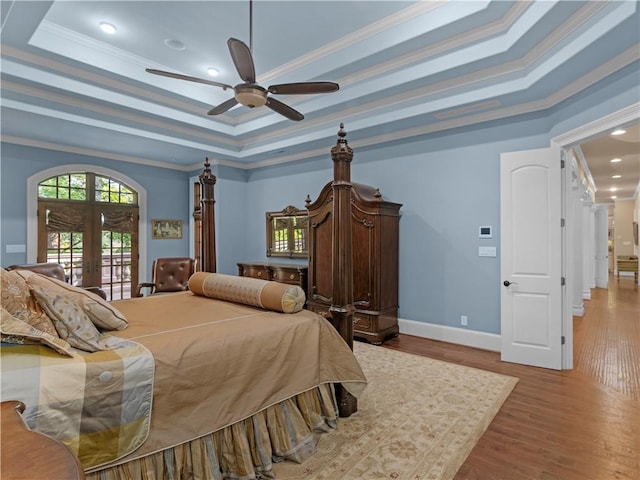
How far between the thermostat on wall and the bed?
2353mm

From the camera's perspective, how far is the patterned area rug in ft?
6.66

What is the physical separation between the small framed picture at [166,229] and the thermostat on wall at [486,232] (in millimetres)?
5630

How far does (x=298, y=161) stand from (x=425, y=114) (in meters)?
2.70

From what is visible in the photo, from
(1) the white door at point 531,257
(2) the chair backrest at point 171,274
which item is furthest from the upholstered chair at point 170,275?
(1) the white door at point 531,257

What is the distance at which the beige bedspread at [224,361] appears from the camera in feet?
5.51

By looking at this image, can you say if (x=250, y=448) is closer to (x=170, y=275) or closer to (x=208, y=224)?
(x=208, y=224)

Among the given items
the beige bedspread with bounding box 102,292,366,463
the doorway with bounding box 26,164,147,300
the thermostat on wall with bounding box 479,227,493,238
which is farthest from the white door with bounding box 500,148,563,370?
the doorway with bounding box 26,164,147,300

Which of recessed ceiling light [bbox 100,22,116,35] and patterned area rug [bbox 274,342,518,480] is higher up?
recessed ceiling light [bbox 100,22,116,35]

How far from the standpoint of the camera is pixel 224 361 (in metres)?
1.88

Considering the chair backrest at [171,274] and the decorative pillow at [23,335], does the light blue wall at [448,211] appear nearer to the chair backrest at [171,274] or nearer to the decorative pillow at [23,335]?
the chair backrest at [171,274]

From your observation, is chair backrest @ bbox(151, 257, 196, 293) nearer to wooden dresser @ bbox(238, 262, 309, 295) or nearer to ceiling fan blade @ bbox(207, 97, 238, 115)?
wooden dresser @ bbox(238, 262, 309, 295)

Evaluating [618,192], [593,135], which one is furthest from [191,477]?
[618,192]

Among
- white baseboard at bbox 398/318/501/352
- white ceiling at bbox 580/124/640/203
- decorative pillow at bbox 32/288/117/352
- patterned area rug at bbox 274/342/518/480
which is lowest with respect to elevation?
patterned area rug at bbox 274/342/518/480

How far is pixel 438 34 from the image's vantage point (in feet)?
9.91
